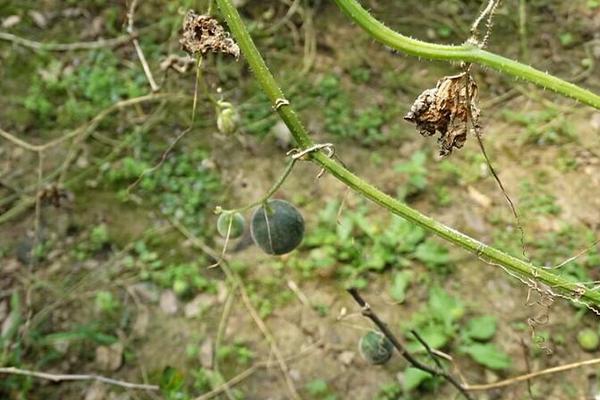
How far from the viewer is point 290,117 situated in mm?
1306

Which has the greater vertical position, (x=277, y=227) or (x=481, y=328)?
(x=277, y=227)

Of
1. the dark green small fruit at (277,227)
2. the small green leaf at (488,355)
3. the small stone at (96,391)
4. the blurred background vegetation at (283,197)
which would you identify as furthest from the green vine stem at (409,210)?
the small stone at (96,391)

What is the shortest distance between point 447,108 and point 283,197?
2033 millimetres

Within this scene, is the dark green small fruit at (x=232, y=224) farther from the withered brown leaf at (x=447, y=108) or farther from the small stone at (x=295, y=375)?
the small stone at (x=295, y=375)

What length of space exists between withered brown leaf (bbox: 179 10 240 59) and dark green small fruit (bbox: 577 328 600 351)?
192 centimetres

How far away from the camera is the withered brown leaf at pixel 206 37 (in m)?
1.39

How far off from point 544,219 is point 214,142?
1.59m

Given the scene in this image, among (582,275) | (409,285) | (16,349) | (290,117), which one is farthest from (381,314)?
(290,117)

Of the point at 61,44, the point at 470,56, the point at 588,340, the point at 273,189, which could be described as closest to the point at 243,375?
the point at 588,340

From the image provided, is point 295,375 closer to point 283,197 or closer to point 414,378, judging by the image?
point 414,378

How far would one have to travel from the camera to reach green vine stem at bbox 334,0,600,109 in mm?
1096

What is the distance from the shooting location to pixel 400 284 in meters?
2.93

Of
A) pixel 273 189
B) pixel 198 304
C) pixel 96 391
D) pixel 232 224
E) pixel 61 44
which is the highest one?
pixel 273 189

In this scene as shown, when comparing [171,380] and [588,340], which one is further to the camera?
[588,340]
